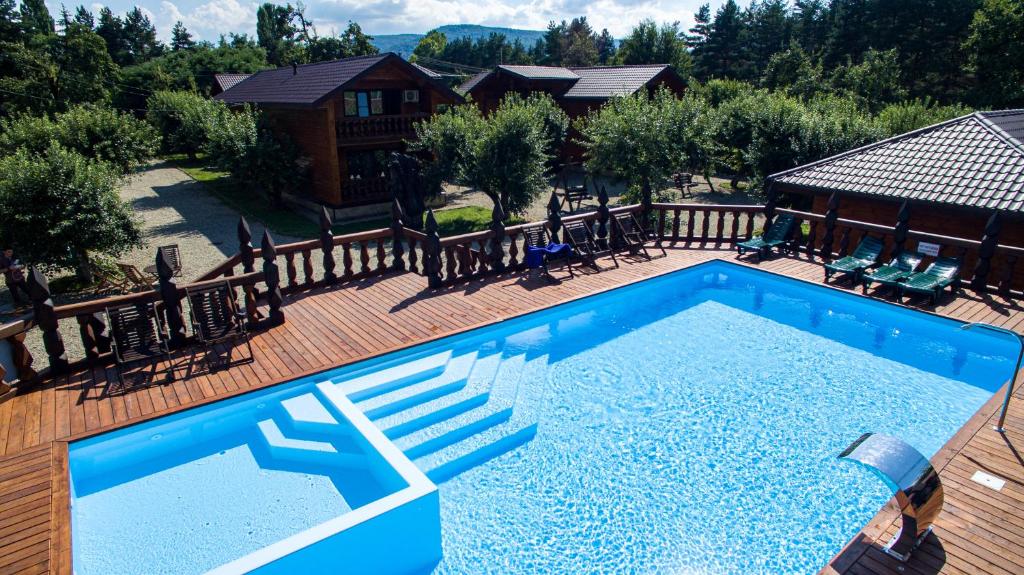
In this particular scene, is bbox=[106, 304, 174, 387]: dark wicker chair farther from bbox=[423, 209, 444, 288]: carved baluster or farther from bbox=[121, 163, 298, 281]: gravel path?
bbox=[121, 163, 298, 281]: gravel path

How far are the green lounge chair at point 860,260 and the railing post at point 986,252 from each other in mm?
1640

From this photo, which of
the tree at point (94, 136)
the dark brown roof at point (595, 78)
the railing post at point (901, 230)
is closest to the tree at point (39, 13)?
the tree at point (94, 136)

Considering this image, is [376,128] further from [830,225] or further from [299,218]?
[830,225]

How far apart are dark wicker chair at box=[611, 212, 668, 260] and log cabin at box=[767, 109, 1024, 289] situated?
137 inches

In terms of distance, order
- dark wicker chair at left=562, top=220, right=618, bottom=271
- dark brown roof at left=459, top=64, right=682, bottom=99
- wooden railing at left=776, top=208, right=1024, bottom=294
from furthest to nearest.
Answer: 1. dark brown roof at left=459, top=64, right=682, bottom=99
2. dark wicker chair at left=562, top=220, right=618, bottom=271
3. wooden railing at left=776, top=208, right=1024, bottom=294

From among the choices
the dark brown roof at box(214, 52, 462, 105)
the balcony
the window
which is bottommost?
the balcony

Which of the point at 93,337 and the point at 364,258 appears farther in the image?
the point at 364,258

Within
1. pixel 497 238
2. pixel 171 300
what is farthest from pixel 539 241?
pixel 171 300

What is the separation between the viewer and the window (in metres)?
23.0

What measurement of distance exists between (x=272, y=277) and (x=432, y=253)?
10.2ft

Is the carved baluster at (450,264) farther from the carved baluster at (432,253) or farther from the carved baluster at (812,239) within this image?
the carved baluster at (812,239)

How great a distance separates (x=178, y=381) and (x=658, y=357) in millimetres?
7431

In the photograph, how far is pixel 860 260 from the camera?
1191 centimetres

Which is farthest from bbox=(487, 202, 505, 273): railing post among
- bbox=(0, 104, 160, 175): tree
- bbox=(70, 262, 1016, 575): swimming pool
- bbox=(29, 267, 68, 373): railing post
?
bbox=(0, 104, 160, 175): tree
